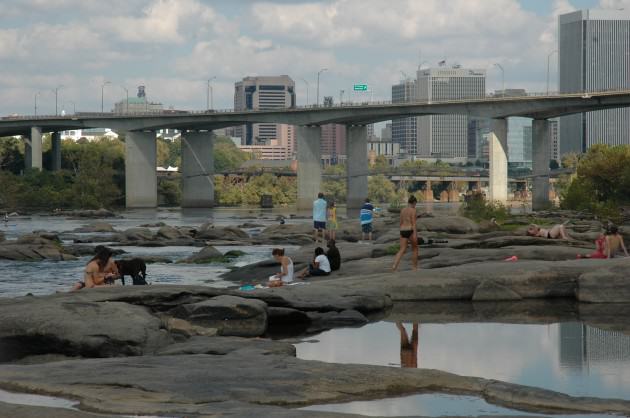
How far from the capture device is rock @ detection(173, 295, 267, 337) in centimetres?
1950

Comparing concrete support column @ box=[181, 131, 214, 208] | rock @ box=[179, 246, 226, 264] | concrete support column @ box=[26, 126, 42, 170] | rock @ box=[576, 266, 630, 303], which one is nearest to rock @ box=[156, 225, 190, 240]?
rock @ box=[179, 246, 226, 264]

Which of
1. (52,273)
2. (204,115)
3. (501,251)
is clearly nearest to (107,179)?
(204,115)

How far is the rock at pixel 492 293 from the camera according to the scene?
2380 cm

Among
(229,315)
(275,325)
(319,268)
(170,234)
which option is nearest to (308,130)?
(170,234)

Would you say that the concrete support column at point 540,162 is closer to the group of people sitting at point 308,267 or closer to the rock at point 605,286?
the group of people sitting at point 308,267

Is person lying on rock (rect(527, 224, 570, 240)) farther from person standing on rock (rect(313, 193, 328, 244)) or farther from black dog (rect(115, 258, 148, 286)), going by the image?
black dog (rect(115, 258, 148, 286))

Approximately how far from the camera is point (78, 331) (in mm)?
16766

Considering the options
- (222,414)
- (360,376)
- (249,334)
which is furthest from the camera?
(249,334)

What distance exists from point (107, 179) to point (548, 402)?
11900 cm

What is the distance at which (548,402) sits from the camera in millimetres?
12875

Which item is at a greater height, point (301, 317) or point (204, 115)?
point (204, 115)

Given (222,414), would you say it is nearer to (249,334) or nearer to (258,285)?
(249,334)

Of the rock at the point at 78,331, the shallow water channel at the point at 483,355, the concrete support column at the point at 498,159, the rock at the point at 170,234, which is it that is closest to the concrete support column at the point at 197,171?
the concrete support column at the point at 498,159

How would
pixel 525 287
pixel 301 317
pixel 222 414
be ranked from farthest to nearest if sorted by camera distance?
pixel 525 287, pixel 301 317, pixel 222 414
